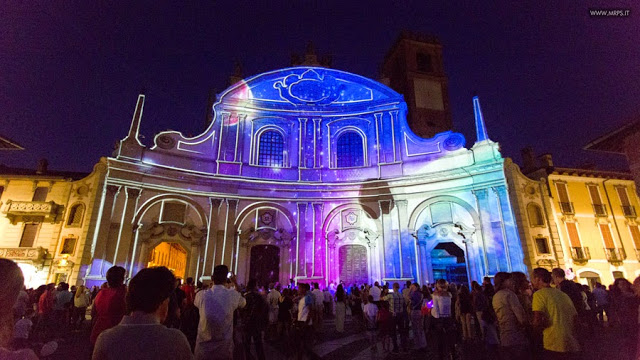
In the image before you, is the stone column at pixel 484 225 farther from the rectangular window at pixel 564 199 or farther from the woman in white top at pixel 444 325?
the woman in white top at pixel 444 325

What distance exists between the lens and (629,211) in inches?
784

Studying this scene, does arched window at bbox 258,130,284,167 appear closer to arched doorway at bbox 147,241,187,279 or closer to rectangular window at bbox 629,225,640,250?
arched doorway at bbox 147,241,187,279

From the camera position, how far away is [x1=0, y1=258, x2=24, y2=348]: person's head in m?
1.49

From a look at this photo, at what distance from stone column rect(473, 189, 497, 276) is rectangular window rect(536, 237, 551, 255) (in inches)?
93.2

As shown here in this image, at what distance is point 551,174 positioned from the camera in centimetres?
1931

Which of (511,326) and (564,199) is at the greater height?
(564,199)

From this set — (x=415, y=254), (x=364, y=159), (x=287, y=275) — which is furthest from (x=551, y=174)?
(x=287, y=275)

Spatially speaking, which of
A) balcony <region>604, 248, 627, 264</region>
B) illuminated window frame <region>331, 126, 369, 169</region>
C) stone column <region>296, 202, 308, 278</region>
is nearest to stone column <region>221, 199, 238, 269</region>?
stone column <region>296, 202, 308, 278</region>

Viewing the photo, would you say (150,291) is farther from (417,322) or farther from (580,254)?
(580,254)

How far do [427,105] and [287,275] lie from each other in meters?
18.9

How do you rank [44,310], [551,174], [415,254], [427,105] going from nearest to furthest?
[44,310]
[415,254]
[551,174]
[427,105]

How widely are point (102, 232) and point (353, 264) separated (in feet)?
42.0

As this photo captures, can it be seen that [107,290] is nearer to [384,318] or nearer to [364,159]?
[384,318]

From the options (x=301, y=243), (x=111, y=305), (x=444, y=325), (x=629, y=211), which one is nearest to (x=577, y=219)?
(x=629, y=211)
